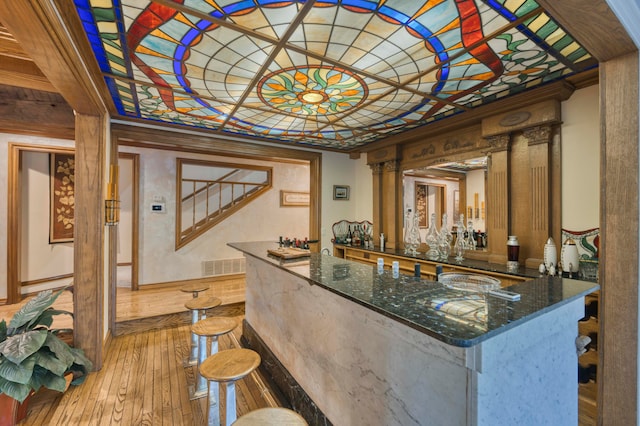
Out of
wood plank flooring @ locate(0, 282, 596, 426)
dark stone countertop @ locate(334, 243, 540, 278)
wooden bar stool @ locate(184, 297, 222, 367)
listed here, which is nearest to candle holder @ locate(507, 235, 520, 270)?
dark stone countertop @ locate(334, 243, 540, 278)

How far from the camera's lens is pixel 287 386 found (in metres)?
2.04

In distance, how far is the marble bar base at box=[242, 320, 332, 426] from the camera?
1.70 metres

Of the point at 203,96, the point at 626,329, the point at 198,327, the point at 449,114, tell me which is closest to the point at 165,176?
the point at 203,96

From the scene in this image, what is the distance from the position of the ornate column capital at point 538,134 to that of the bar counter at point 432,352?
5.12ft

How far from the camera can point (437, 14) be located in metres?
1.44

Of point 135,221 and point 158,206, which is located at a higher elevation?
point 158,206

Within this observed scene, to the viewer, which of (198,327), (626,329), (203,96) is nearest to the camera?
(626,329)

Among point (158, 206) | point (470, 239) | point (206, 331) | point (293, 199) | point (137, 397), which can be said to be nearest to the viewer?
point (206, 331)

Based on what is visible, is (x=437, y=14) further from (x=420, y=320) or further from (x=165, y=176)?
(x=165, y=176)

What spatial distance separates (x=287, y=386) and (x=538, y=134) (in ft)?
9.89

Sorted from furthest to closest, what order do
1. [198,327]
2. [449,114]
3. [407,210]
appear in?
[407,210] < [449,114] < [198,327]

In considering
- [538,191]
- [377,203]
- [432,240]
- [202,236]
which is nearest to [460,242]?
[432,240]

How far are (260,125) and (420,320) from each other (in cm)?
301

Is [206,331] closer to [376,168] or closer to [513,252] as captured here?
[513,252]
